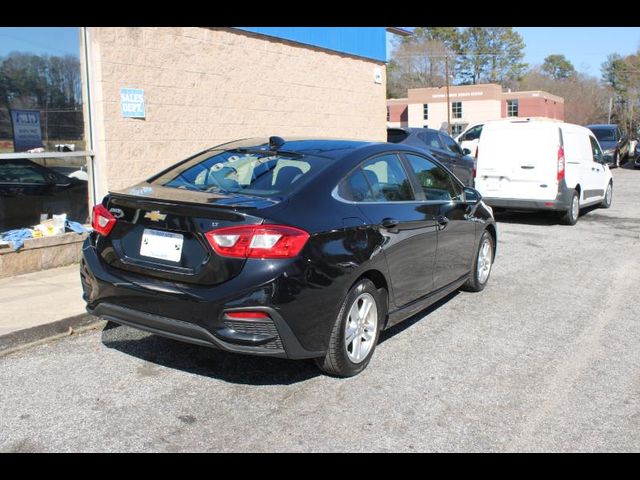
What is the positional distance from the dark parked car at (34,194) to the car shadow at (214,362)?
2.95m

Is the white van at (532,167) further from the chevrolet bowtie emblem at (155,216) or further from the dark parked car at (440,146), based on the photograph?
the chevrolet bowtie emblem at (155,216)

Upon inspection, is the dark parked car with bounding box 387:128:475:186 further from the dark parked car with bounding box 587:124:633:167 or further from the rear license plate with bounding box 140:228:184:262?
the dark parked car with bounding box 587:124:633:167

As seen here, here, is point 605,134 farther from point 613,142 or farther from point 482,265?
point 482,265

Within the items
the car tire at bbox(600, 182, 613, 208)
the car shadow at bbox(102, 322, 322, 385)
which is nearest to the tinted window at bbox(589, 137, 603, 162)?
the car tire at bbox(600, 182, 613, 208)

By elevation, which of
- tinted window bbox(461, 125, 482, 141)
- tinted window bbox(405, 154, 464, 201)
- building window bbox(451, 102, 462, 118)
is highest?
building window bbox(451, 102, 462, 118)

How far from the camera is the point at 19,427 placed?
138 inches

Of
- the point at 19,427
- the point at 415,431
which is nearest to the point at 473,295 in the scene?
the point at 415,431

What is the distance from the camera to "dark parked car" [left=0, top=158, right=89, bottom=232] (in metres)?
7.01

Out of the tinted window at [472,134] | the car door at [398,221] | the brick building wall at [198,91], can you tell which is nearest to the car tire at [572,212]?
the brick building wall at [198,91]

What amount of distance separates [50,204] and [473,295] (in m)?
5.07

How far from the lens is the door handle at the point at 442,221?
5.34m

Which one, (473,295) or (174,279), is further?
(473,295)

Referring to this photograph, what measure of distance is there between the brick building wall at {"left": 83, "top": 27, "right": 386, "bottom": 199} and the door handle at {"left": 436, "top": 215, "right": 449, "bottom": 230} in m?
4.35
